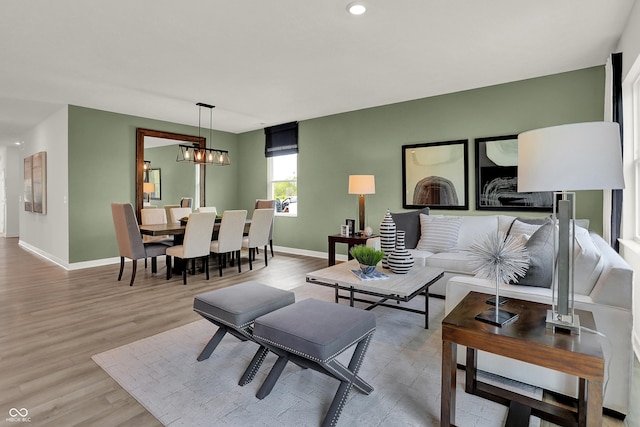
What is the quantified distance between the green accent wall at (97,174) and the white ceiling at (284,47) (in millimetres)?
582

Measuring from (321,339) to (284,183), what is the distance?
5.55 meters

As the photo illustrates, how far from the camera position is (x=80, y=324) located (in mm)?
3016

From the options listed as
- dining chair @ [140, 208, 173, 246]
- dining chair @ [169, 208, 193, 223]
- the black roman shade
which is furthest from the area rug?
the black roman shade

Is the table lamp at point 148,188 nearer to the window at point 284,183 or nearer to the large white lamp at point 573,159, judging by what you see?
the window at point 284,183

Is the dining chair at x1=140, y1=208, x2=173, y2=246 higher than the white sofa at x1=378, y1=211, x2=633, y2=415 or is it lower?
higher

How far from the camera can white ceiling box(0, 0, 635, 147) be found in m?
2.62

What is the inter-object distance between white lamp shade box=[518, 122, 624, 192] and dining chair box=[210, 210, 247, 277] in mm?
4019

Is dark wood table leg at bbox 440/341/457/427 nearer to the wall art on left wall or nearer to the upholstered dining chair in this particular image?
the upholstered dining chair

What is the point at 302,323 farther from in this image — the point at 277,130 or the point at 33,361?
the point at 277,130

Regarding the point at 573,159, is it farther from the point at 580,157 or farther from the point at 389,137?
the point at 389,137

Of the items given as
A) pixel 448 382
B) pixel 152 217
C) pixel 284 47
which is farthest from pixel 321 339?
pixel 152 217

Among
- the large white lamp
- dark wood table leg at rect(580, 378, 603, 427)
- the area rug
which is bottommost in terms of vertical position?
the area rug

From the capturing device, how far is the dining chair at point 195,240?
436cm

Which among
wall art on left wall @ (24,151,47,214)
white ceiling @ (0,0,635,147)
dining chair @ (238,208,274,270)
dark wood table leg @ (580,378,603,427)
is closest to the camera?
dark wood table leg @ (580,378,603,427)
